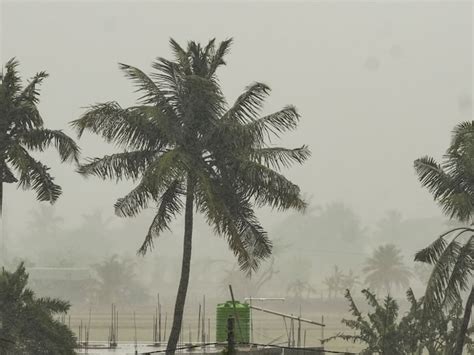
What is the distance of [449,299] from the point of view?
33344 millimetres

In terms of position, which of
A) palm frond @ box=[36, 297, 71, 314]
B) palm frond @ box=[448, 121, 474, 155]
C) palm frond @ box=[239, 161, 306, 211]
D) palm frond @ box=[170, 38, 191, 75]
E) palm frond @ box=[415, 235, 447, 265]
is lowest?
palm frond @ box=[36, 297, 71, 314]

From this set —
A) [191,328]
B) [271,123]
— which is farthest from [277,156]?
[191,328]

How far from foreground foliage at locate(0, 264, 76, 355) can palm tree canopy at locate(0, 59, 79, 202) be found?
3.12 metres

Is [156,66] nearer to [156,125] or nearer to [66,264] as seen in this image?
[156,125]

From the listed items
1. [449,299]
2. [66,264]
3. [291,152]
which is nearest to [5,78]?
[291,152]

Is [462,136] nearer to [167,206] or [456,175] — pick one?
[456,175]

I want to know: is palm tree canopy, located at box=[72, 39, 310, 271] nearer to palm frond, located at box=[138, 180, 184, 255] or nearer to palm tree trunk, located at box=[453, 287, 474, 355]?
palm frond, located at box=[138, 180, 184, 255]

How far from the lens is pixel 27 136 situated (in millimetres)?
34031

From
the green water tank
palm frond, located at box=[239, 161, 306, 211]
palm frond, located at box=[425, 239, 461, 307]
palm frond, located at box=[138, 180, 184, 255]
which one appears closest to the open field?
the green water tank

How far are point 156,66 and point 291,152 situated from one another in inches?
238

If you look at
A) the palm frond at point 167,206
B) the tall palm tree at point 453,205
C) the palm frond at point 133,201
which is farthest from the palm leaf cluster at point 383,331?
the palm frond at point 133,201

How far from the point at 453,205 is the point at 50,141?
47.9 ft

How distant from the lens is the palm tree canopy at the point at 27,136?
3356 cm

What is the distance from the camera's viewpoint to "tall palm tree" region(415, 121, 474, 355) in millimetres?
32281
